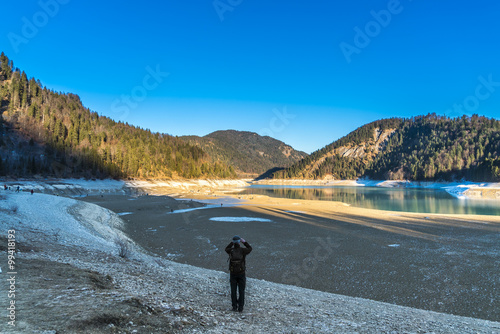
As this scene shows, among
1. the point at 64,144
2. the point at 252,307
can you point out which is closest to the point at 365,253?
the point at 252,307

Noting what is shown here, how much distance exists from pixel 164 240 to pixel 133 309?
585 inches

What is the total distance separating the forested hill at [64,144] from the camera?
8219cm

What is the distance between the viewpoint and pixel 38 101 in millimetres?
115812

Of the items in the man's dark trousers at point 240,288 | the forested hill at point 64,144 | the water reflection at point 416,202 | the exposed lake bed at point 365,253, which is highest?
the forested hill at point 64,144

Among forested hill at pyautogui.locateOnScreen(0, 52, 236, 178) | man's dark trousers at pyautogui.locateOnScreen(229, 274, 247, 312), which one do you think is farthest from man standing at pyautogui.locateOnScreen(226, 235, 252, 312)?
forested hill at pyautogui.locateOnScreen(0, 52, 236, 178)

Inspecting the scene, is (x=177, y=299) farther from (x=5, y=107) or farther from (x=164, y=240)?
(x=5, y=107)

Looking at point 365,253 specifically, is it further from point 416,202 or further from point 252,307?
point 416,202

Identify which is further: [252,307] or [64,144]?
[64,144]

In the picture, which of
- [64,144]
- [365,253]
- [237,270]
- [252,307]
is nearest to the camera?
[237,270]

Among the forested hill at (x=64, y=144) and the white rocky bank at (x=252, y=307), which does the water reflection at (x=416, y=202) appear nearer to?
the white rocky bank at (x=252, y=307)

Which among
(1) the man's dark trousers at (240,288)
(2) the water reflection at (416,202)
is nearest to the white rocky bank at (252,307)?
(1) the man's dark trousers at (240,288)

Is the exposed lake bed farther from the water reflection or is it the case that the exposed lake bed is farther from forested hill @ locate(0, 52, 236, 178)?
forested hill @ locate(0, 52, 236, 178)

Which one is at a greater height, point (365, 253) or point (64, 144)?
point (64, 144)

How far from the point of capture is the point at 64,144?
9769 centimetres
